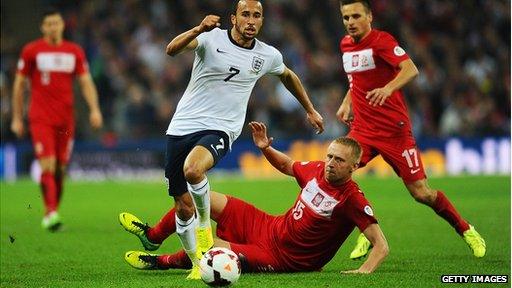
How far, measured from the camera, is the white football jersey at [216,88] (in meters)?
8.49

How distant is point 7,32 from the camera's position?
26453 millimetres

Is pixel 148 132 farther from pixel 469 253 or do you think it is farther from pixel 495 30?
pixel 469 253

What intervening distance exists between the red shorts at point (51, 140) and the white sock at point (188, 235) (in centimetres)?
488

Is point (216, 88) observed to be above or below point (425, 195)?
above

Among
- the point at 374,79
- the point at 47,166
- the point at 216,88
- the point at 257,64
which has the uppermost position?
the point at 257,64

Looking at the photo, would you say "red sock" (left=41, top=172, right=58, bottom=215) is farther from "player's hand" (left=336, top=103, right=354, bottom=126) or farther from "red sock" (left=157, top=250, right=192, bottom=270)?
"red sock" (left=157, top=250, right=192, bottom=270)

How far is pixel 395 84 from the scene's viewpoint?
30.2 ft

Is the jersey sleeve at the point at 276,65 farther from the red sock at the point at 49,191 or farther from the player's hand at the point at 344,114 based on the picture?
the red sock at the point at 49,191

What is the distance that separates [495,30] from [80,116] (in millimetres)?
10314

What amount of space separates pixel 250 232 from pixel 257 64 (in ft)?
4.42

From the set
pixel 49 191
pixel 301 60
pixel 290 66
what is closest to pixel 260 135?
pixel 49 191

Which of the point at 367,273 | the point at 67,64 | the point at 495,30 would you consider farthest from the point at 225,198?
the point at 495,30

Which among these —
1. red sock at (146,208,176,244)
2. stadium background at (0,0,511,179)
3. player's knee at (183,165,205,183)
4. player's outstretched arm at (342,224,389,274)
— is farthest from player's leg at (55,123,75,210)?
stadium background at (0,0,511,179)

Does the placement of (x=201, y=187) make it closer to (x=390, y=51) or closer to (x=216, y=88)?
(x=216, y=88)
